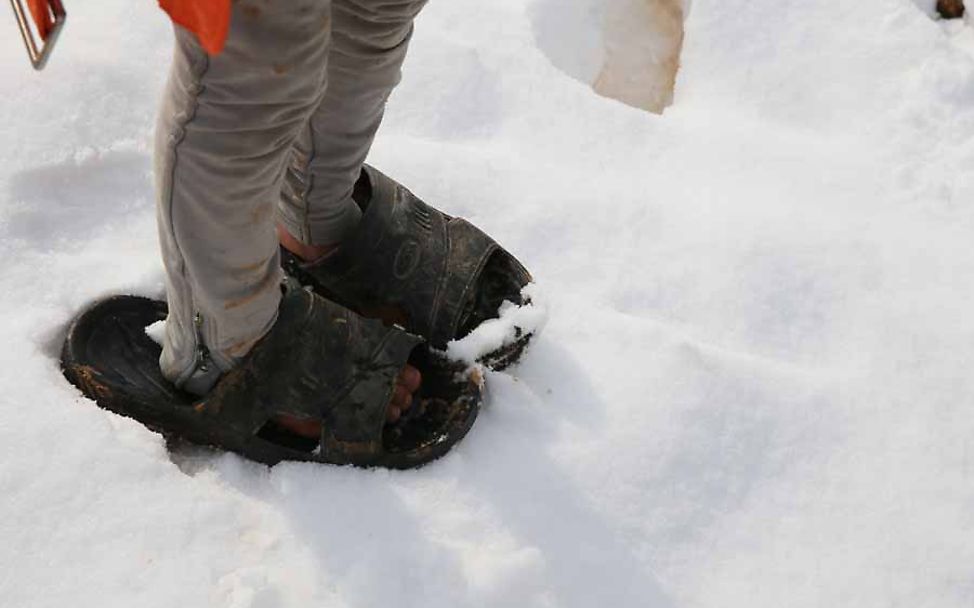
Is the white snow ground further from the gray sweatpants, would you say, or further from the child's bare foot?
the gray sweatpants

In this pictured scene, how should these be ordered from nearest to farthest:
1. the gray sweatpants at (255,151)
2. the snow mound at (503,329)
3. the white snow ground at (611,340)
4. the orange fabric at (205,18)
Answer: the orange fabric at (205,18)
the gray sweatpants at (255,151)
the white snow ground at (611,340)
the snow mound at (503,329)

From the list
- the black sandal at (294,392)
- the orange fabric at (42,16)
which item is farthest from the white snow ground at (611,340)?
the orange fabric at (42,16)

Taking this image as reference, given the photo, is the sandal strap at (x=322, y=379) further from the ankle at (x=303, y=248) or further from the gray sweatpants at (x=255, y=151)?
the ankle at (x=303, y=248)

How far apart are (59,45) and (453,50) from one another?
0.75 m

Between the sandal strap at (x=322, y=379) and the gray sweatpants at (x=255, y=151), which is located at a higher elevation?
the gray sweatpants at (x=255, y=151)

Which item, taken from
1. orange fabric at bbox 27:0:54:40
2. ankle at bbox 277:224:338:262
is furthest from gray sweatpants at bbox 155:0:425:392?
orange fabric at bbox 27:0:54:40

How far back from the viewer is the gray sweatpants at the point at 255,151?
95 cm

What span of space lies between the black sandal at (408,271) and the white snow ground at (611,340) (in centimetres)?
11

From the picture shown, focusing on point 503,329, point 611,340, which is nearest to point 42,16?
point 503,329

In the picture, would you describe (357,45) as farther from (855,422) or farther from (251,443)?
(855,422)

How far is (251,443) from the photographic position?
130cm

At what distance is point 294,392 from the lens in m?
1.30

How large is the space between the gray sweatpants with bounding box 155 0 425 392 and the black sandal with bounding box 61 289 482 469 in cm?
4

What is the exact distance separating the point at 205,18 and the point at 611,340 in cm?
89
